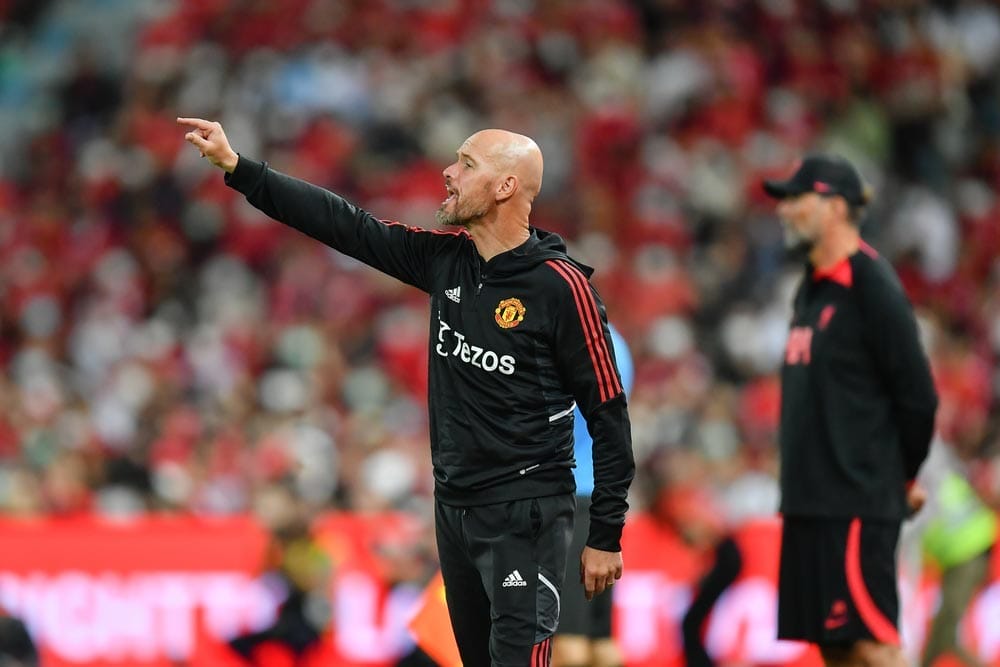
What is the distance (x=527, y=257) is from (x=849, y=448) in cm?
163

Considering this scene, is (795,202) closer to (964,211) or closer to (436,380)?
(436,380)

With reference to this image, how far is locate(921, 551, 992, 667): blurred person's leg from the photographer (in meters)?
7.98

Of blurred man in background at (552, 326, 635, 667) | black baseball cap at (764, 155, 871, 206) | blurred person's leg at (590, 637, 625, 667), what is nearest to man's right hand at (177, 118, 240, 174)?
blurred man in background at (552, 326, 635, 667)

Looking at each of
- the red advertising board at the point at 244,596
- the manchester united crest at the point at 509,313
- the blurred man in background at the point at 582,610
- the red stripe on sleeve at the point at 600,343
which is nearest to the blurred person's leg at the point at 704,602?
the red advertising board at the point at 244,596

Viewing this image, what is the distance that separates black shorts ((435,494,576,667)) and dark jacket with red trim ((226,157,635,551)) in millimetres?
58

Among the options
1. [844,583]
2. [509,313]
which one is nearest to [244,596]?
[844,583]

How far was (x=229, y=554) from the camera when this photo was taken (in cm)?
895

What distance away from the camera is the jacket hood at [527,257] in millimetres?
5078

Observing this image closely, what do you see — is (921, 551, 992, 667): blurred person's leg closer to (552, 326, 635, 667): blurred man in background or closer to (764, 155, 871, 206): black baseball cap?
(552, 326, 635, 667): blurred man in background

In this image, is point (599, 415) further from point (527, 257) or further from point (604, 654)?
point (604, 654)

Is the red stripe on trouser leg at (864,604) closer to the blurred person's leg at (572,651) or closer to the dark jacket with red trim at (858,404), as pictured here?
the dark jacket with red trim at (858,404)

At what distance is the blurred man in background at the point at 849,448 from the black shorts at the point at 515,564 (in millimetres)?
1296

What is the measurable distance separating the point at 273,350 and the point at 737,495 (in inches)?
164

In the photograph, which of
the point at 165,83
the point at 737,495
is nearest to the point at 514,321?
the point at 737,495
